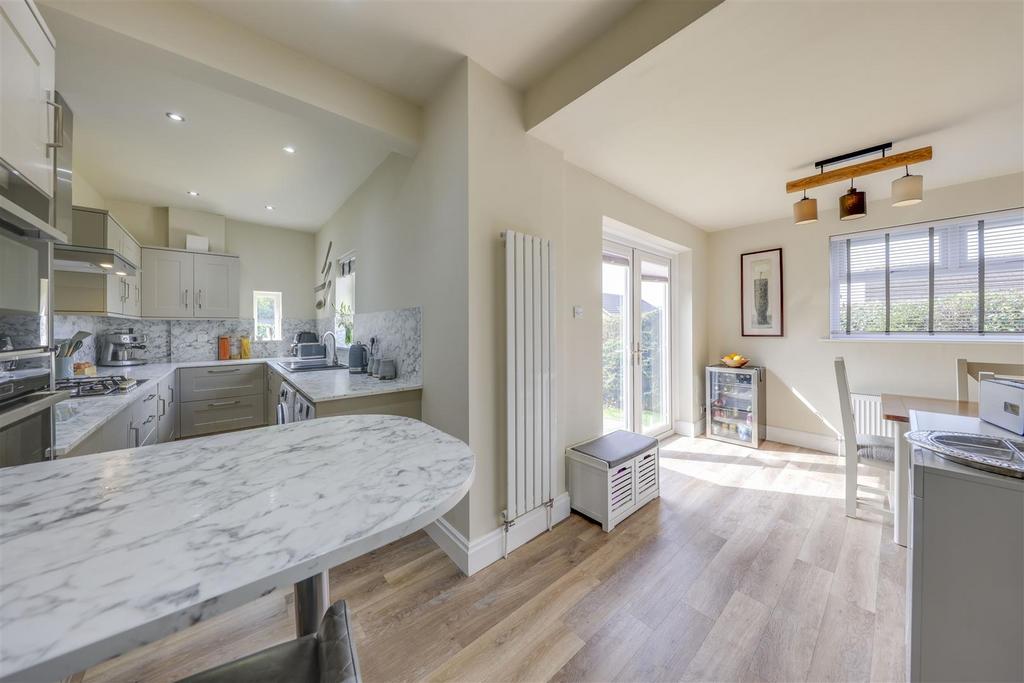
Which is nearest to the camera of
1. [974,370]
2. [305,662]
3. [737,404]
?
[305,662]

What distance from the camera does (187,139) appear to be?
2584 millimetres

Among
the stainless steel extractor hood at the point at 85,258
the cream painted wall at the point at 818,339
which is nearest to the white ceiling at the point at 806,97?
the cream painted wall at the point at 818,339

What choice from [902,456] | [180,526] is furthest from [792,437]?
[180,526]

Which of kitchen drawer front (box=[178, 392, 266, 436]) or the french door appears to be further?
kitchen drawer front (box=[178, 392, 266, 436])

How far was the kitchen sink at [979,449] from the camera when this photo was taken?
3.48 feet

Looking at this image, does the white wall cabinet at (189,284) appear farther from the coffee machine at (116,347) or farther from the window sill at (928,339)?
the window sill at (928,339)

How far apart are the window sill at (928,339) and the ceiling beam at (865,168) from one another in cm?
157

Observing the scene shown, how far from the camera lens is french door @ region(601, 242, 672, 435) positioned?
3.42 m

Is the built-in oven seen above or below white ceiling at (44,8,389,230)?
below

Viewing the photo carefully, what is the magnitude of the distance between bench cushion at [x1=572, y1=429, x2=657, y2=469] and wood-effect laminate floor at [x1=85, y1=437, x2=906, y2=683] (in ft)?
1.41

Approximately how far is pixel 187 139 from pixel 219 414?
2817 millimetres

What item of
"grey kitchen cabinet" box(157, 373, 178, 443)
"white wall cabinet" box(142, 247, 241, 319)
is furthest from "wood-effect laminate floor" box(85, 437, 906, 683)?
"white wall cabinet" box(142, 247, 241, 319)

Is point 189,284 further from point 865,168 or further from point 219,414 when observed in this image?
point 865,168

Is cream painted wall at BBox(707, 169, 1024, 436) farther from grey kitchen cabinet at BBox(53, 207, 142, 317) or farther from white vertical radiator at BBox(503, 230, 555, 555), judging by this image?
grey kitchen cabinet at BBox(53, 207, 142, 317)
